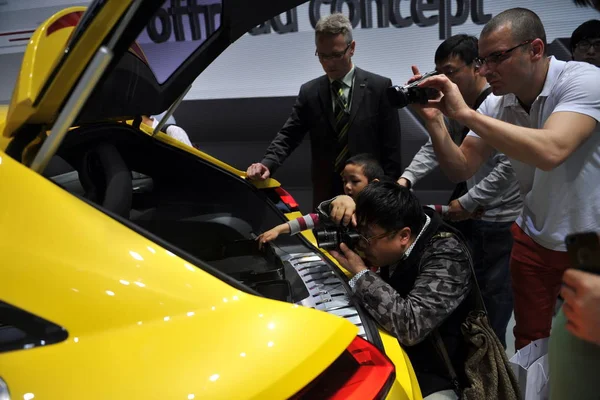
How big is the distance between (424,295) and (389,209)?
0.28 metres

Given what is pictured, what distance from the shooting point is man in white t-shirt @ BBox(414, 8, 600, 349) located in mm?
1533

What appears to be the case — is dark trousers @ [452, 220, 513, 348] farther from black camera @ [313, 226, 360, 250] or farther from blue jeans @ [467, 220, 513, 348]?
black camera @ [313, 226, 360, 250]

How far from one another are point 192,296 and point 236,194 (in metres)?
1.22

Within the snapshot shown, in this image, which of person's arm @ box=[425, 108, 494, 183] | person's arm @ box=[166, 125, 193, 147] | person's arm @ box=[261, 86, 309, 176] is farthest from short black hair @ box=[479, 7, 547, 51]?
person's arm @ box=[166, 125, 193, 147]

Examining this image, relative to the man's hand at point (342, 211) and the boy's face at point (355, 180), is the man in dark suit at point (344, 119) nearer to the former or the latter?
the boy's face at point (355, 180)

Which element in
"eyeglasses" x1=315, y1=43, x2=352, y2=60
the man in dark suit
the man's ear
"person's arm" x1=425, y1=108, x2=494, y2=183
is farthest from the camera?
the man in dark suit

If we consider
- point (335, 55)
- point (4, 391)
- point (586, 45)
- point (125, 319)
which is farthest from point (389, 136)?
point (4, 391)

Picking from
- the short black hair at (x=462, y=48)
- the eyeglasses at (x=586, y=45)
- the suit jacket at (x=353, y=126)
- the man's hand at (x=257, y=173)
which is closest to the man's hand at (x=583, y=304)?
the man's hand at (x=257, y=173)

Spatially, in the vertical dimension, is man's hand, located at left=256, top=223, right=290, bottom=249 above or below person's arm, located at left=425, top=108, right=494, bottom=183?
below

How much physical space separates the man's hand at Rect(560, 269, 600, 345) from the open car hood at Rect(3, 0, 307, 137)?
0.97 meters

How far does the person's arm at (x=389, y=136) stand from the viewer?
284cm

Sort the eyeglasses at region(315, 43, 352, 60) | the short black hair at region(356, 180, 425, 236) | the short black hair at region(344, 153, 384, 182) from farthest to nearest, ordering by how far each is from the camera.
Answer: the eyeglasses at region(315, 43, 352, 60), the short black hair at region(344, 153, 384, 182), the short black hair at region(356, 180, 425, 236)

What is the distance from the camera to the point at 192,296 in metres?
0.95

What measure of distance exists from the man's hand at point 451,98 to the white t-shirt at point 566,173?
28cm
